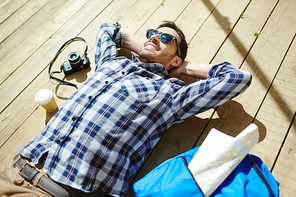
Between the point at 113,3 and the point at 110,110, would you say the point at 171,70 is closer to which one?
the point at 110,110

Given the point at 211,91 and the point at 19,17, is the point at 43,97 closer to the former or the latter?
the point at 211,91

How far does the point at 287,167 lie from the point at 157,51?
1381mm

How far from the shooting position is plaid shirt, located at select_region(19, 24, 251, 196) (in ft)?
4.28

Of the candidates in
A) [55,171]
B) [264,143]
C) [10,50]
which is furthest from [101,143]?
[10,50]

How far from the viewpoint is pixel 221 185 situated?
1212 millimetres

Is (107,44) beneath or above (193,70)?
above

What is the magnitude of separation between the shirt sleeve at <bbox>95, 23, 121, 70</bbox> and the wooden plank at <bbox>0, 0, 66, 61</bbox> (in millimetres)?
1141

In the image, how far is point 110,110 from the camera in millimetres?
1389

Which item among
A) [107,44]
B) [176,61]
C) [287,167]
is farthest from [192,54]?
[287,167]

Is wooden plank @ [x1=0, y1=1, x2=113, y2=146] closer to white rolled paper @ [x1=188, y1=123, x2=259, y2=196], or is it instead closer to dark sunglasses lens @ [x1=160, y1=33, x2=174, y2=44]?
dark sunglasses lens @ [x1=160, y1=33, x2=174, y2=44]

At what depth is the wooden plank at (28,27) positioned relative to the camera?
2391 mm

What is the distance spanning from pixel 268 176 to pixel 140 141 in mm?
835

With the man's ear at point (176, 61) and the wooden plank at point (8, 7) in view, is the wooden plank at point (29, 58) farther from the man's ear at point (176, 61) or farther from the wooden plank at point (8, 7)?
the man's ear at point (176, 61)

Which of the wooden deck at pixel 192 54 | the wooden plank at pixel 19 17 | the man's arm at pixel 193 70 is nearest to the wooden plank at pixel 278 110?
the wooden deck at pixel 192 54
